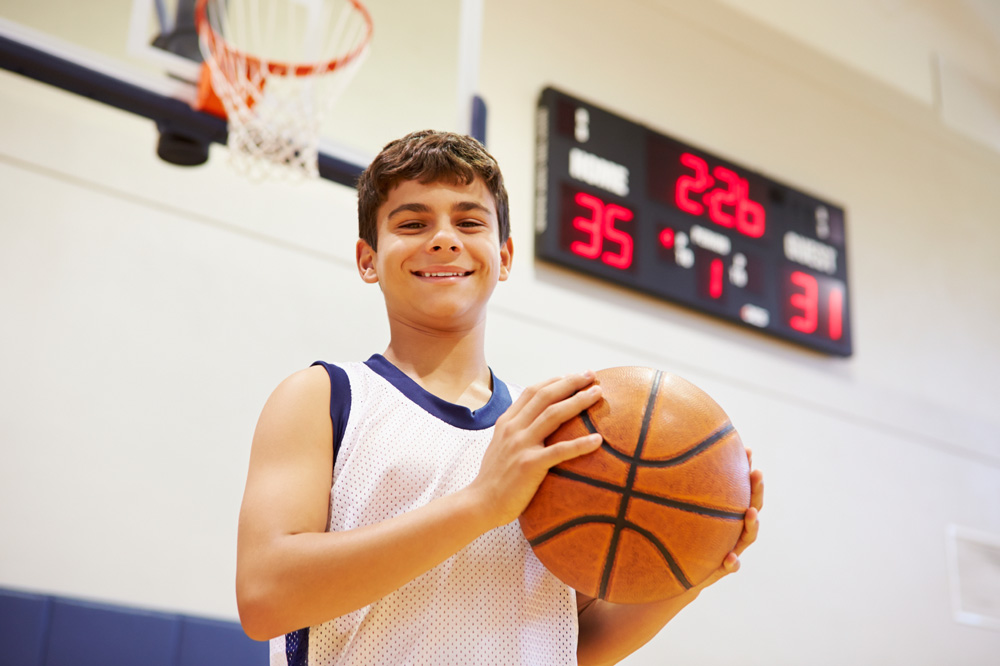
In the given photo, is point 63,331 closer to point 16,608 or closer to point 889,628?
point 16,608

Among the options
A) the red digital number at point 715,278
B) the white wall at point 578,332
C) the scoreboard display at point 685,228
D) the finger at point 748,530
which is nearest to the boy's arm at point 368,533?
the finger at point 748,530

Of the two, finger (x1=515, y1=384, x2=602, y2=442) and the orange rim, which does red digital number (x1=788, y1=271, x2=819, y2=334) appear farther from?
finger (x1=515, y1=384, x2=602, y2=442)

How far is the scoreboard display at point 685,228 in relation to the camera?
13.5 ft

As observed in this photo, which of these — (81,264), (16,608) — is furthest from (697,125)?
(16,608)

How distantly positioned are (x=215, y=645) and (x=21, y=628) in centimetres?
54

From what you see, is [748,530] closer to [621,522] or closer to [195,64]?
[621,522]

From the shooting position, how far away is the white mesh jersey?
1.22 m

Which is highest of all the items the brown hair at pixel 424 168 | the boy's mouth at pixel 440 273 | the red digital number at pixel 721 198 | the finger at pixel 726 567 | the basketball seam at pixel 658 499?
the red digital number at pixel 721 198

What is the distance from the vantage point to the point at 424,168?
1456 millimetres

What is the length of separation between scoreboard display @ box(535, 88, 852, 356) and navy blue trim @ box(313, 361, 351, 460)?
2.68m

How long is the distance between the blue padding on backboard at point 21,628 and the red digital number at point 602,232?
2397mm

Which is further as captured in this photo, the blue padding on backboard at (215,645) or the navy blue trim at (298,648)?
the blue padding on backboard at (215,645)

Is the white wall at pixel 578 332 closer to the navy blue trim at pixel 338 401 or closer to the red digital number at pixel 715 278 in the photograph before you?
the red digital number at pixel 715 278

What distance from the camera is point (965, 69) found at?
6035 mm
